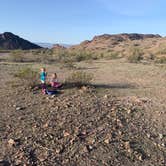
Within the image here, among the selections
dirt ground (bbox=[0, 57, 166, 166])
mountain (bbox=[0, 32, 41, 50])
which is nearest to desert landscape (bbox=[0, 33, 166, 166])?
dirt ground (bbox=[0, 57, 166, 166])

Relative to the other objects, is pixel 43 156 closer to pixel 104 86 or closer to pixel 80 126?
pixel 80 126

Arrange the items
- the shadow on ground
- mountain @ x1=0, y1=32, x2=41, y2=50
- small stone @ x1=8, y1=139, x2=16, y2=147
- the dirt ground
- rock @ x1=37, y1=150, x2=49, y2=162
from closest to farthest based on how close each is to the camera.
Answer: rock @ x1=37, y1=150, x2=49, y2=162 < the dirt ground < small stone @ x1=8, y1=139, x2=16, y2=147 < the shadow on ground < mountain @ x1=0, y1=32, x2=41, y2=50

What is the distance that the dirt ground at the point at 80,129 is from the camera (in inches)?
297

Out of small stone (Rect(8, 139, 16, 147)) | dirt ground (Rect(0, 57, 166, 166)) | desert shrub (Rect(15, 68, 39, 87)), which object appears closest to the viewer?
dirt ground (Rect(0, 57, 166, 166))

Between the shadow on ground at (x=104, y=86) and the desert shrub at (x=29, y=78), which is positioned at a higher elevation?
the desert shrub at (x=29, y=78)

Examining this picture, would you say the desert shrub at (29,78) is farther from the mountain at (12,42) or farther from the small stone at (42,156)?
the mountain at (12,42)

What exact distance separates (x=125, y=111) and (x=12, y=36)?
100626 mm

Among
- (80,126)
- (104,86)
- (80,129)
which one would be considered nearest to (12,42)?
(104,86)

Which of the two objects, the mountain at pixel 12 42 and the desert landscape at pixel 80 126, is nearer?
the desert landscape at pixel 80 126

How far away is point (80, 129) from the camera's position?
8.98 meters

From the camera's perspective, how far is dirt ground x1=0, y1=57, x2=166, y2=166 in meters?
7.55

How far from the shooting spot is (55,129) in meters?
8.88

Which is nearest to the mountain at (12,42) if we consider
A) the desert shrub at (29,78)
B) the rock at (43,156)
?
the desert shrub at (29,78)

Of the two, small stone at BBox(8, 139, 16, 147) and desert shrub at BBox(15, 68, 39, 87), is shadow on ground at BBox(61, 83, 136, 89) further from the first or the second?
small stone at BBox(8, 139, 16, 147)
